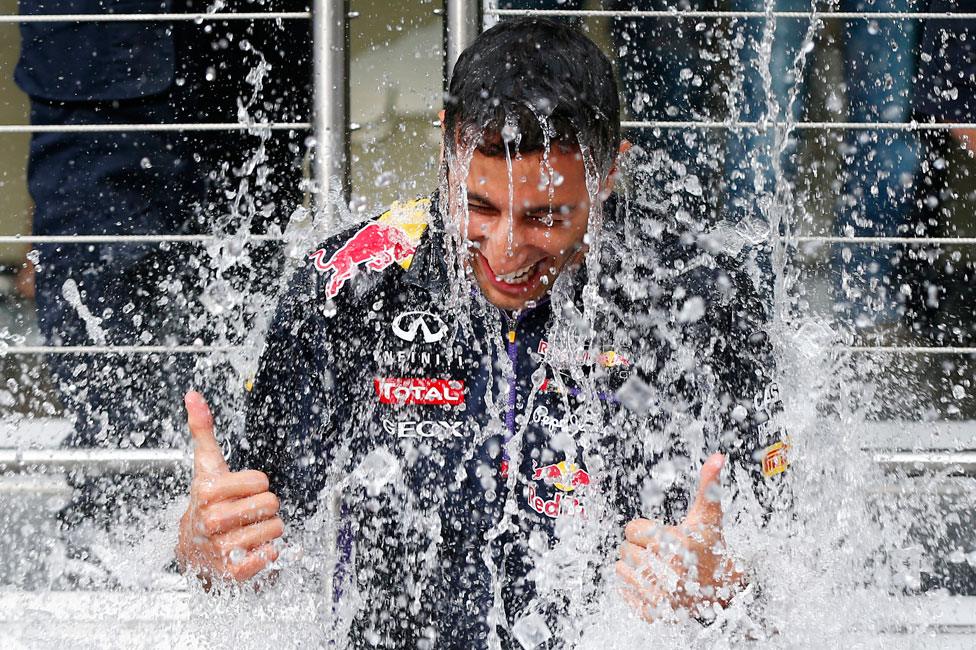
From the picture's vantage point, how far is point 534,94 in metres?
1.86

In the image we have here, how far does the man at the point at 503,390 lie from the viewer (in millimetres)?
1923

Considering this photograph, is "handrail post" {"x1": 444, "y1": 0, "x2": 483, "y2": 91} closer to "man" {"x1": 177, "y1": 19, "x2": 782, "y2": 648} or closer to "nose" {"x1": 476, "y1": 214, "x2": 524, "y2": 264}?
"man" {"x1": 177, "y1": 19, "x2": 782, "y2": 648}

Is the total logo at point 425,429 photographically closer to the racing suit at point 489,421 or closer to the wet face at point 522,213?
the racing suit at point 489,421

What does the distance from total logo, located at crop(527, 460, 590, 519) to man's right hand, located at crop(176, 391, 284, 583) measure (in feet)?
1.61

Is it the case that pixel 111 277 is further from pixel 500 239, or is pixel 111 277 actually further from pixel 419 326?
pixel 500 239

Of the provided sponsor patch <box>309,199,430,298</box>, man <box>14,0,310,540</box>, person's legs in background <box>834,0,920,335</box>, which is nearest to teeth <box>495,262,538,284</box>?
sponsor patch <box>309,199,430,298</box>

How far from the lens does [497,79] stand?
1895mm

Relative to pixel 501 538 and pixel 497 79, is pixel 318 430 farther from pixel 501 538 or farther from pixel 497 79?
pixel 497 79

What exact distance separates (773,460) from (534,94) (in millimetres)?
766

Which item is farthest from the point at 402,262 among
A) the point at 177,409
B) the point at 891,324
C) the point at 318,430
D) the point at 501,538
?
the point at 891,324

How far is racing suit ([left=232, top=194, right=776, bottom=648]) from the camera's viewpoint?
1952 millimetres

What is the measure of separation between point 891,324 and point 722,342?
62.2 inches

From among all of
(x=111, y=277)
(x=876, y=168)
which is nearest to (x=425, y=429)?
(x=111, y=277)

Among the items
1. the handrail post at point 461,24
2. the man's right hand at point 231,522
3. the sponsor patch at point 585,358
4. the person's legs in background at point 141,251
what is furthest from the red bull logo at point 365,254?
the person's legs in background at point 141,251
